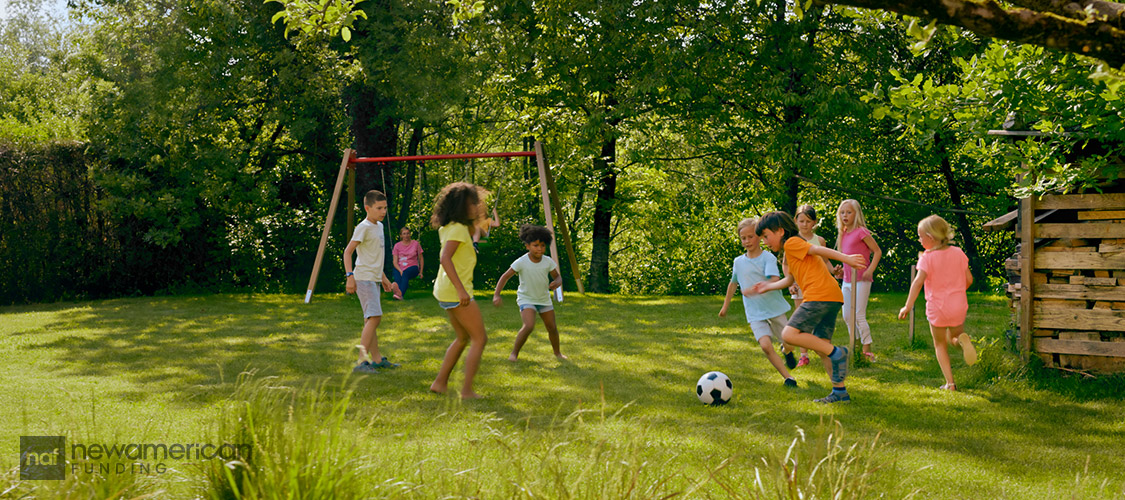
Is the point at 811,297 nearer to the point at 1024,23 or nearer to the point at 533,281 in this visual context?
the point at 533,281

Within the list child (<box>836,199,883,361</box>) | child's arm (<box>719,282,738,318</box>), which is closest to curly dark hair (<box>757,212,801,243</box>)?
child's arm (<box>719,282,738,318</box>)

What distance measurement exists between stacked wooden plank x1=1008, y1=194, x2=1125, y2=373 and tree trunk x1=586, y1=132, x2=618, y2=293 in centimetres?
1451

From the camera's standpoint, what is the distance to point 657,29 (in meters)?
19.6

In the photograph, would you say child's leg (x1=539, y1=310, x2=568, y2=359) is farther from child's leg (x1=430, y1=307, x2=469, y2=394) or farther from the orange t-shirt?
the orange t-shirt

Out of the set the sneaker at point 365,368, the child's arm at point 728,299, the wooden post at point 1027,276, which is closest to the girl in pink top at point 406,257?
the sneaker at point 365,368

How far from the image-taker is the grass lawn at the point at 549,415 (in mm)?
3498

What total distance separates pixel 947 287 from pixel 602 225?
53.7 ft

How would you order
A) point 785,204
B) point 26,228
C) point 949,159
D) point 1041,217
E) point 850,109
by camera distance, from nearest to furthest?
point 1041,217
point 26,228
point 850,109
point 785,204
point 949,159

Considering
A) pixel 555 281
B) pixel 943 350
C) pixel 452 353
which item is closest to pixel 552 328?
pixel 555 281

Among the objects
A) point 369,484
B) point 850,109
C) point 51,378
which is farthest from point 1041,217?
point 850,109

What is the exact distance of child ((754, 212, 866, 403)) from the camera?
6.75 meters

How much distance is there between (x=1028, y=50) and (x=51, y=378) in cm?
897

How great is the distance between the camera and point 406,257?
1587cm

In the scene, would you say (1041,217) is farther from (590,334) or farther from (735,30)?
(735,30)
